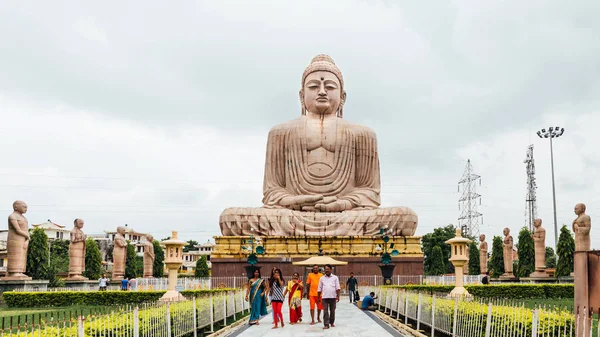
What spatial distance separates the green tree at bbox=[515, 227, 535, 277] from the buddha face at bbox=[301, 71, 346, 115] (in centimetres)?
1165

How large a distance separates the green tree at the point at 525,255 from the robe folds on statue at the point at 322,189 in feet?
27.9

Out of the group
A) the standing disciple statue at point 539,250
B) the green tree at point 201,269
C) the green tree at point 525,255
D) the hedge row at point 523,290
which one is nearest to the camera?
the hedge row at point 523,290

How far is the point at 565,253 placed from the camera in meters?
24.2

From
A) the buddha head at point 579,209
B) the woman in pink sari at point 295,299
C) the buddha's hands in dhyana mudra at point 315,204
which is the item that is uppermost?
the buddha's hands in dhyana mudra at point 315,204

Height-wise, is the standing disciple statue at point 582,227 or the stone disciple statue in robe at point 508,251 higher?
the standing disciple statue at point 582,227

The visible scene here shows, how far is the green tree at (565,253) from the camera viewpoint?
937 inches

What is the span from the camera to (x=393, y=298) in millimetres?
12930

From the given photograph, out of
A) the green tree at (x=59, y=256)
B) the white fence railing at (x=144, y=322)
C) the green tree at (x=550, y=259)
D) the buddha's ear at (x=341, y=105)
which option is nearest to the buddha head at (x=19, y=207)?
the white fence railing at (x=144, y=322)

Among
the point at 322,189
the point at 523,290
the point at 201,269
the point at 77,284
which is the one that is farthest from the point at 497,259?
the point at 77,284

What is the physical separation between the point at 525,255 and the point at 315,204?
11626mm

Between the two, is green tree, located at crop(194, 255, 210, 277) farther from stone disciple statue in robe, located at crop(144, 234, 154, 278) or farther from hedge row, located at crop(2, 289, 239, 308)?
hedge row, located at crop(2, 289, 239, 308)

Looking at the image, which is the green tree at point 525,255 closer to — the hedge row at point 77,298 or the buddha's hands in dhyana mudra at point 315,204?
the buddha's hands in dhyana mudra at point 315,204

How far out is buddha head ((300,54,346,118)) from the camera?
88.4ft

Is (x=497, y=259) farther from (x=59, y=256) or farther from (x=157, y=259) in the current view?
(x=59, y=256)
